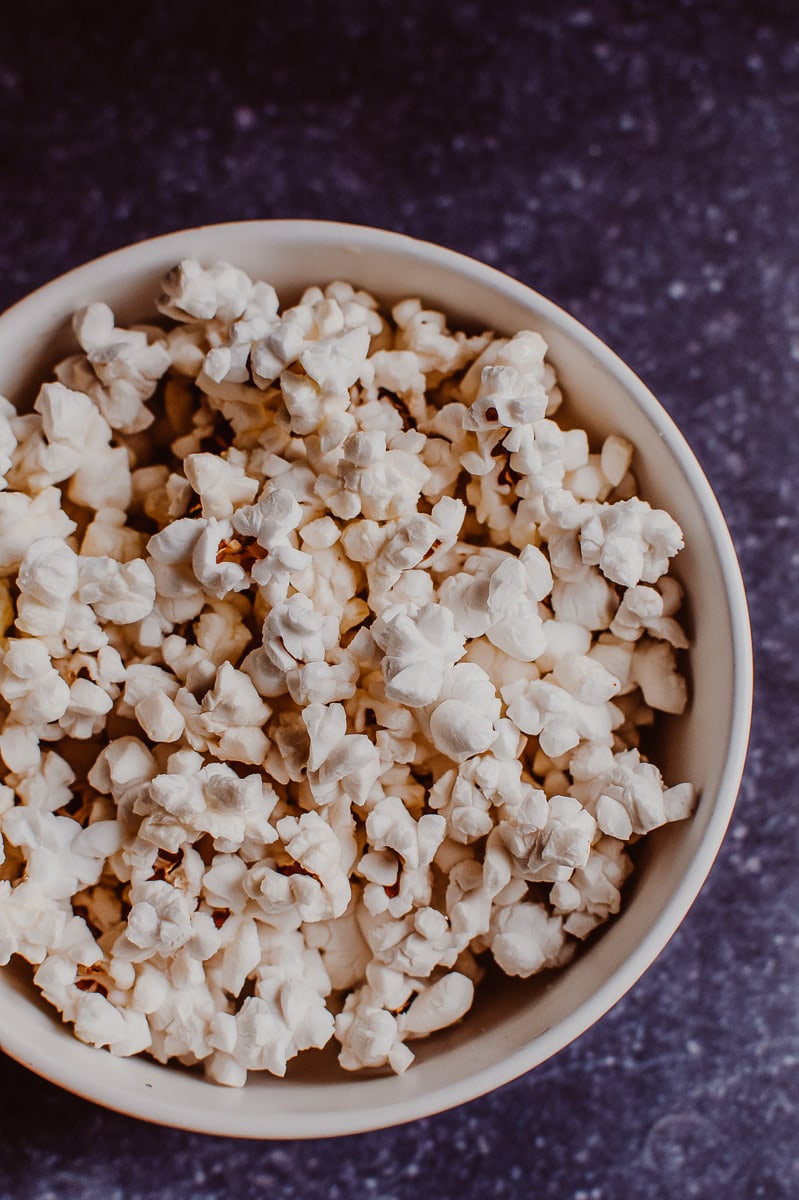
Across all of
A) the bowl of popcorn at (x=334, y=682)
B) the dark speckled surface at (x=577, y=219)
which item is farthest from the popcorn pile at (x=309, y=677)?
the dark speckled surface at (x=577, y=219)

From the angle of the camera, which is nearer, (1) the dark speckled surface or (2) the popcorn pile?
(2) the popcorn pile

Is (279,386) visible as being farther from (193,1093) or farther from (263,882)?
(193,1093)

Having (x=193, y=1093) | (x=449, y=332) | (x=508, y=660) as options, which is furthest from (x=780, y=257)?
(x=193, y=1093)

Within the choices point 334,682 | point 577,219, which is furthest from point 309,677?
point 577,219

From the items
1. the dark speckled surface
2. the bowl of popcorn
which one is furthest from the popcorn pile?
the dark speckled surface

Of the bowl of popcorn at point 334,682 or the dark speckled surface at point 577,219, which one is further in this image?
the dark speckled surface at point 577,219

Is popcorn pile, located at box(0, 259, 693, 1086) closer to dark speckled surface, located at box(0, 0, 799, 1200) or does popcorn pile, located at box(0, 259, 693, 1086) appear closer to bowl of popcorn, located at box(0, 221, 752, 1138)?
bowl of popcorn, located at box(0, 221, 752, 1138)

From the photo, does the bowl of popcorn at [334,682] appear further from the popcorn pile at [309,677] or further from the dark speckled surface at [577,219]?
the dark speckled surface at [577,219]
